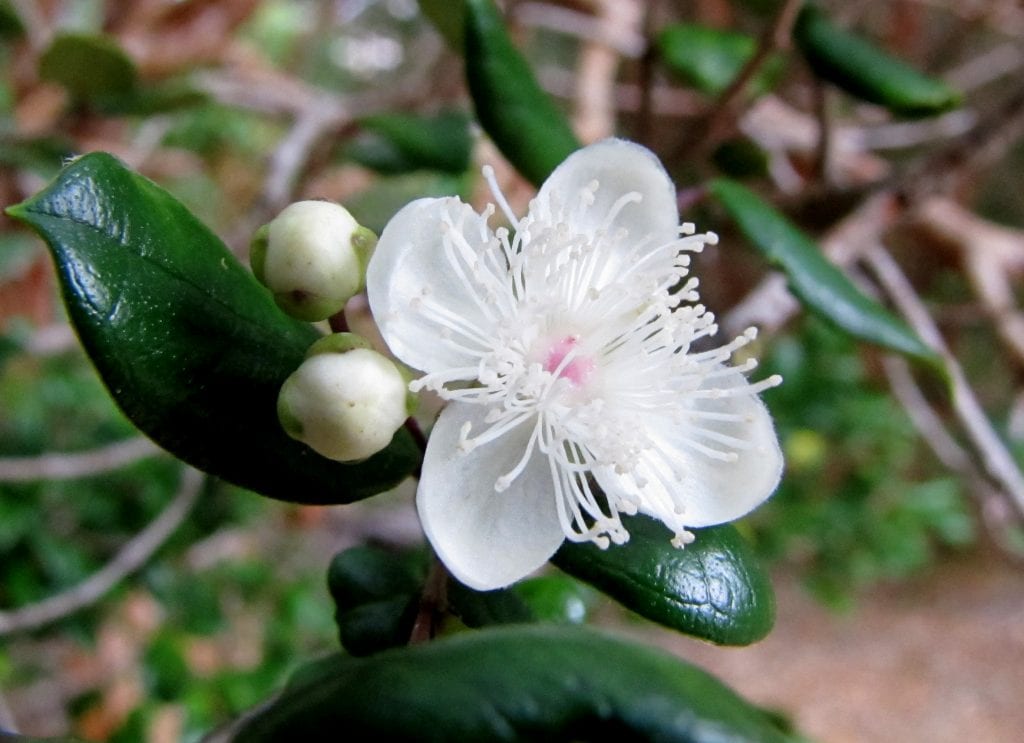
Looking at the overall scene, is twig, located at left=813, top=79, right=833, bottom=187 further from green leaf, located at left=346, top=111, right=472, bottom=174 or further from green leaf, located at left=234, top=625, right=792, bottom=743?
green leaf, located at left=234, top=625, right=792, bottom=743

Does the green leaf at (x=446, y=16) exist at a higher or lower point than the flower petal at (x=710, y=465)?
higher

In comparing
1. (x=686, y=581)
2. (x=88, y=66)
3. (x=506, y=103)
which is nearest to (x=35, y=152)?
(x=88, y=66)

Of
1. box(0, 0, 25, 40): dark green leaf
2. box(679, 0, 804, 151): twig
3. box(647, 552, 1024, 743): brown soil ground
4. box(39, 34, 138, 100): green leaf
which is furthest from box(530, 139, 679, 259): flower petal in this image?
box(647, 552, 1024, 743): brown soil ground

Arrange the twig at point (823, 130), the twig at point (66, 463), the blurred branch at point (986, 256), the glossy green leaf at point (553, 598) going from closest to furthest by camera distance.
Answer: the glossy green leaf at point (553, 598) < the twig at point (823, 130) < the twig at point (66, 463) < the blurred branch at point (986, 256)

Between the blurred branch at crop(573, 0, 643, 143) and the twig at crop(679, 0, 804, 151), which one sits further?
the blurred branch at crop(573, 0, 643, 143)

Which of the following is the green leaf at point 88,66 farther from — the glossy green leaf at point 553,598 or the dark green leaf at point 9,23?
the glossy green leaf at point 553,598

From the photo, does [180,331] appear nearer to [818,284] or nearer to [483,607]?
[483,607]

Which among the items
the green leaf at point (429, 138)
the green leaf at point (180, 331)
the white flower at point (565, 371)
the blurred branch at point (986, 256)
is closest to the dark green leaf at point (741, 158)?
the green leaf at point (429, 138)

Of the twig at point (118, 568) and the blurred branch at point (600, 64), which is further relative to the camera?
the blurred branch at point (600, 64)
